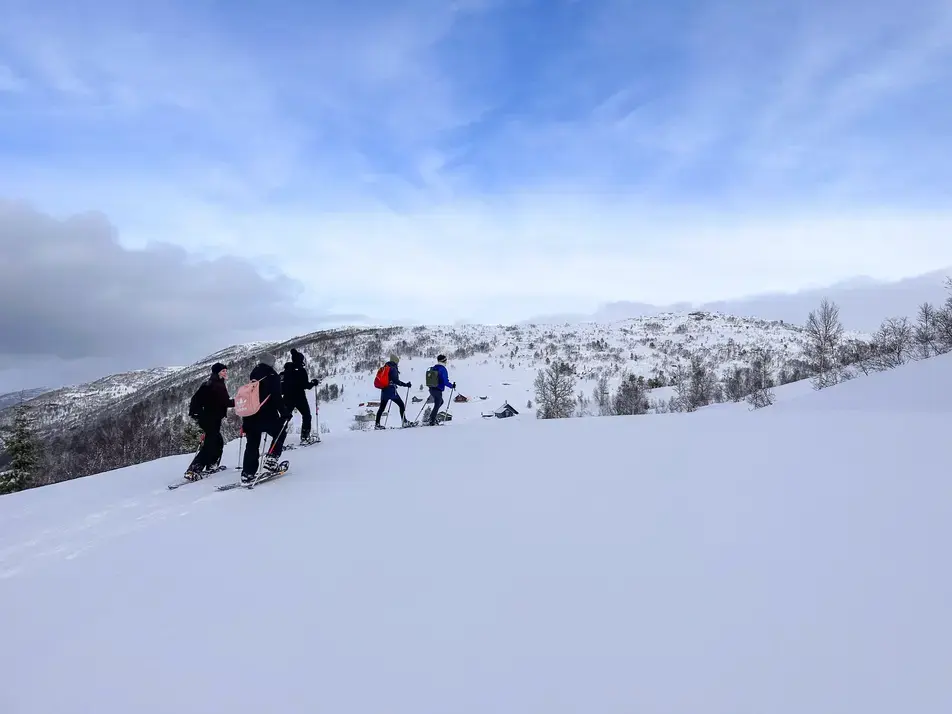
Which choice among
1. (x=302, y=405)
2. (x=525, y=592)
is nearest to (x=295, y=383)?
(x=302, y=405)

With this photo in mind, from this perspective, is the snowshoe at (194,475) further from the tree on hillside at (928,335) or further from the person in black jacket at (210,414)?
the tree on hillside at (928,335)

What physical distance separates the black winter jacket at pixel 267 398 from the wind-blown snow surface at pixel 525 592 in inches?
48.4

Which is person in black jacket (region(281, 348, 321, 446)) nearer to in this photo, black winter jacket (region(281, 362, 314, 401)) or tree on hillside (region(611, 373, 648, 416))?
black winter jacket (region(281, 362, 314, 401))

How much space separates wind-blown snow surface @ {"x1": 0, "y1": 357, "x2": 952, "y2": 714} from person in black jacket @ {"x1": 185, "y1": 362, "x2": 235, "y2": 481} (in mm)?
2001

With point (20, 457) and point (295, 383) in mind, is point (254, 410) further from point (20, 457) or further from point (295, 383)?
point (20, 457)

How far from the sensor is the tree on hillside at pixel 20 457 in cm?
2727

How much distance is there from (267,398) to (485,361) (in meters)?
46.3

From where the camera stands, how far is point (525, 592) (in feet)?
10.9

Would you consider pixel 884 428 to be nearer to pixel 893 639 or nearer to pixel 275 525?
pixel 893 639

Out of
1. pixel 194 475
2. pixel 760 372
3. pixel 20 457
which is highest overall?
pixel 194 475

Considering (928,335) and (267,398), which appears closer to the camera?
(267,398)

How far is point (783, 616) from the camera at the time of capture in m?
2.76

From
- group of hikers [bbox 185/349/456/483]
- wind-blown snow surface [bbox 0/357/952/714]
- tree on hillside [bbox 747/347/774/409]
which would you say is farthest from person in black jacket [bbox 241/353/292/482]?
tree on hillside [bbox 747/347/774/409]

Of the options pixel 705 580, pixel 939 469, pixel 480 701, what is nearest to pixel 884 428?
pixel 939 469
